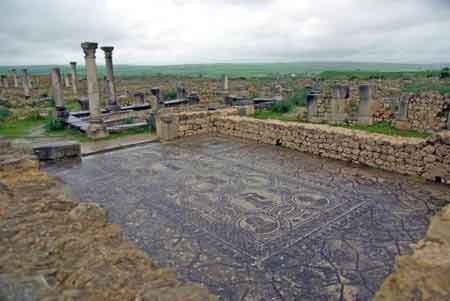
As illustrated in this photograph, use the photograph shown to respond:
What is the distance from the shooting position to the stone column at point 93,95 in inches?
407

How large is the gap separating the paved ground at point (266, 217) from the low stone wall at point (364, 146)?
1.16ft

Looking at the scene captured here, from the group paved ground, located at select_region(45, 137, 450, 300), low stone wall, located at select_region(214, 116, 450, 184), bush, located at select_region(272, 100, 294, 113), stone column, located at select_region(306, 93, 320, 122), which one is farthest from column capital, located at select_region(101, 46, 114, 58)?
stone column, located at select_region(306, 93, 320, 122)

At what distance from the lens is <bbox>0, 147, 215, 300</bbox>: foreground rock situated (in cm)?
224

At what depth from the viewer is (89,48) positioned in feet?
34.4

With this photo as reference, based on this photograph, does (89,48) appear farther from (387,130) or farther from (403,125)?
(403,125)

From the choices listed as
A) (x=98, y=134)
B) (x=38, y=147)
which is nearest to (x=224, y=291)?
(x=38, y=147)

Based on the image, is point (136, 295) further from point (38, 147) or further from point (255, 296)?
point (38, 147)

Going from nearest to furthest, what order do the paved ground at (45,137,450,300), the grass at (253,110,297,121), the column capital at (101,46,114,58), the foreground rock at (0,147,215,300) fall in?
1. the foreground rock at (0,147,215,300)
2. the paved ground at (45,137,450,300)
3. the grass at (253,110,297,121)
4. the column capital at (101,46,114,58)

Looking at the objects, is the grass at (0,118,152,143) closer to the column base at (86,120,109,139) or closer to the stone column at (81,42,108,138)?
the column base at (86,120,109,139)

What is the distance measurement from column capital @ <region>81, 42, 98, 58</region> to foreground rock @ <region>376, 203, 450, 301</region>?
1086cm

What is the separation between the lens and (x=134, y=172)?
6617 mm

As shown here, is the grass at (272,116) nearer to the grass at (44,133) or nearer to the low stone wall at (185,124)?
the low stone wall at (185,124)

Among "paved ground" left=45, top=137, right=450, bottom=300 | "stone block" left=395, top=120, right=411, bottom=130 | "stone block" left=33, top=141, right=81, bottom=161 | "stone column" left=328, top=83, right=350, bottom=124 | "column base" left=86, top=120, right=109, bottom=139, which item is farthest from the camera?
"stone column" left=328, top=83, right=350, bottom=124

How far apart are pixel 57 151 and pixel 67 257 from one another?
5.47 m
